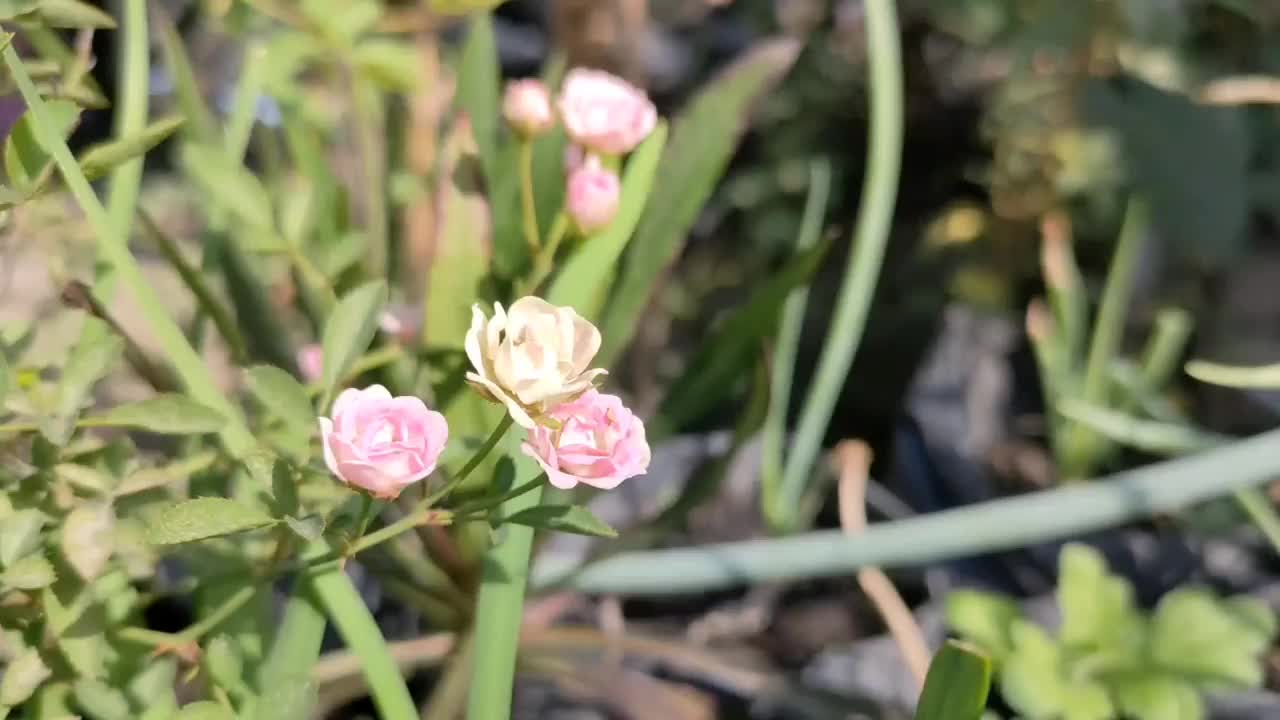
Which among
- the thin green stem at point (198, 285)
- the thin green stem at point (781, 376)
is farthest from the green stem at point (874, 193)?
the thin green stem at point (198, 285)

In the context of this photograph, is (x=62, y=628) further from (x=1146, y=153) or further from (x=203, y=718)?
(x=1146, y=153)

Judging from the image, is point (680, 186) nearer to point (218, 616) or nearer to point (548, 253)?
point (548, 253)

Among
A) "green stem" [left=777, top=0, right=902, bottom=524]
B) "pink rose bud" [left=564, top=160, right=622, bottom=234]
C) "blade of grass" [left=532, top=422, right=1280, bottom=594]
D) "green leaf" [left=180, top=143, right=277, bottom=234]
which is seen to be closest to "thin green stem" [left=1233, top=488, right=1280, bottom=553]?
"blade of grass" [left=532, top=422, right=1280, bottom=594]

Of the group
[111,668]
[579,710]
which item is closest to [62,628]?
[111,668]

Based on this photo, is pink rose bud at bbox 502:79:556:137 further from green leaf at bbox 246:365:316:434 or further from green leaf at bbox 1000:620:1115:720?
green leaf at bbox 1000:620:1115:720

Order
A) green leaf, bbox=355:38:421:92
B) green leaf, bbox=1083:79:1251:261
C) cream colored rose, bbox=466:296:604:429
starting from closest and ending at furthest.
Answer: cream colored rose, bbox=466:296:604:429 → green leaf, bbox=355:38:421:92 → green leaf, bbox=1083:79:1251:261
